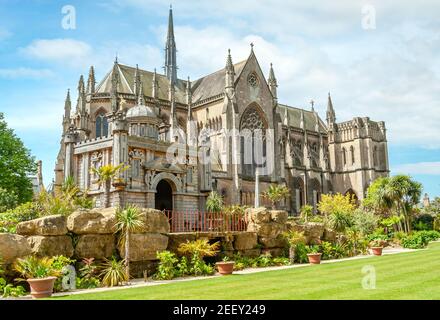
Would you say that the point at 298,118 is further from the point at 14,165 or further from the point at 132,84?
the point at 14,165

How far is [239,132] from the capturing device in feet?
178

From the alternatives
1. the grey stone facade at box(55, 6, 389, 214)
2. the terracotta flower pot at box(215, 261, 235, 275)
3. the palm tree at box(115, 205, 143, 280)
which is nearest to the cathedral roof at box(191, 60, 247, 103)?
the grey stone facade at box(55, 6, 389, 214)

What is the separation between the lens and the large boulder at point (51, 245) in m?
15.0

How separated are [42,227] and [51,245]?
0.69 metres

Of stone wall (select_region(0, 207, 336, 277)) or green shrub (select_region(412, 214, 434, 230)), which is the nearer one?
stone wall (select_region(0, 207, 336, 277))

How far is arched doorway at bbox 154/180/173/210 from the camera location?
104 feet

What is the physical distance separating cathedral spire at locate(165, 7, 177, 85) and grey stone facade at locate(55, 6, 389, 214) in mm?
183

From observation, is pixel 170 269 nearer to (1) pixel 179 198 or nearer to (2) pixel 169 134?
(1) pixel 179 198

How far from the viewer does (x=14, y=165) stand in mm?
39344

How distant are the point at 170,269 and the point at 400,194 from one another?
36133 millimetres

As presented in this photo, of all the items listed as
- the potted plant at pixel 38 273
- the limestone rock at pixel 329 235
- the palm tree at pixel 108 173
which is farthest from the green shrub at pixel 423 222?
the potted plant at pixel 38 273

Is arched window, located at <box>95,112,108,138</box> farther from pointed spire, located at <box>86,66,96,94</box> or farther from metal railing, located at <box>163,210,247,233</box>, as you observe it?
metal railing, located at <box>163,210,247,233</box>

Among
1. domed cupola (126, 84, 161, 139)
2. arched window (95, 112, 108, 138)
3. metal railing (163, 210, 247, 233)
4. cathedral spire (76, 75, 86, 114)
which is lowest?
metal railing (163, 210, 247, 233)
